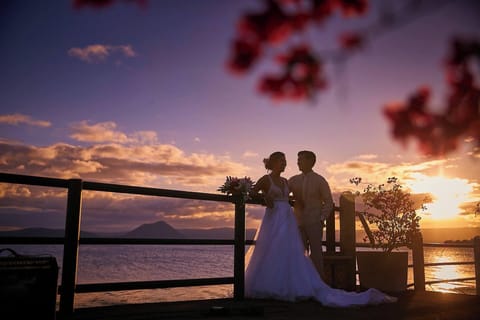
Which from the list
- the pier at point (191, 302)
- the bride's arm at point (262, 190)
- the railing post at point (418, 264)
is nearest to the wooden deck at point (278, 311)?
the pier at point (191, 302)

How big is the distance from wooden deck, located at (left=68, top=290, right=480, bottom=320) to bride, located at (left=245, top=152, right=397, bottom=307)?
169 mm

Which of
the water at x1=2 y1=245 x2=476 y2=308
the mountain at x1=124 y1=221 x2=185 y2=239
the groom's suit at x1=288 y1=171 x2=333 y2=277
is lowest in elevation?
the water at x1=2 y1=245 x2=476 y2=308

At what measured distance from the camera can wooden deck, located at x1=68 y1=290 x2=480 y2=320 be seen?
4.41 meters

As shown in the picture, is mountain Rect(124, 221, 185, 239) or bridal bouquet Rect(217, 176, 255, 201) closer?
bridal bouquet Rect(217, 176, 255, 201)

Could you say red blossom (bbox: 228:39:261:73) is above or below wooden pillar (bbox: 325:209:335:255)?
above

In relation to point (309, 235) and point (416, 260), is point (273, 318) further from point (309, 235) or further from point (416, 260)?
point (416, 260)

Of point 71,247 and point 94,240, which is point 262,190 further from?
point 71,247

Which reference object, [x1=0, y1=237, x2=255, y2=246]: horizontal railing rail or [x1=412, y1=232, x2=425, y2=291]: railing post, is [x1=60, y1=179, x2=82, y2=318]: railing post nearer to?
[x1=0, y1=237, x2=255, y2=246]: horizontal railing rail

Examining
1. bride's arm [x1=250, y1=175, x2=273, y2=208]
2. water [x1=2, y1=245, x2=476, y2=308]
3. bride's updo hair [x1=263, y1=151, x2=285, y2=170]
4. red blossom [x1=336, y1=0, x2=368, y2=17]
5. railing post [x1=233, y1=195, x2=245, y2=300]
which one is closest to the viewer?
red blossom [x1=336, y1=0, x2=368, y2=17]

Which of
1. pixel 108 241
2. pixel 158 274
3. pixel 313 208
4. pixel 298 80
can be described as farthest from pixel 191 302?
pixel 158 274

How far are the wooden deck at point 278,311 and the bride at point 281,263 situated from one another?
0.55 feet

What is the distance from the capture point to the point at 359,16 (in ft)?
4.95

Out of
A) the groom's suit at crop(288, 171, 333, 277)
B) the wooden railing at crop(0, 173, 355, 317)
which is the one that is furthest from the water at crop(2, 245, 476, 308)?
the groom's suit at crop(288, 171, 333, 277)

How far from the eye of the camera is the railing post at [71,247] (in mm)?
4477
